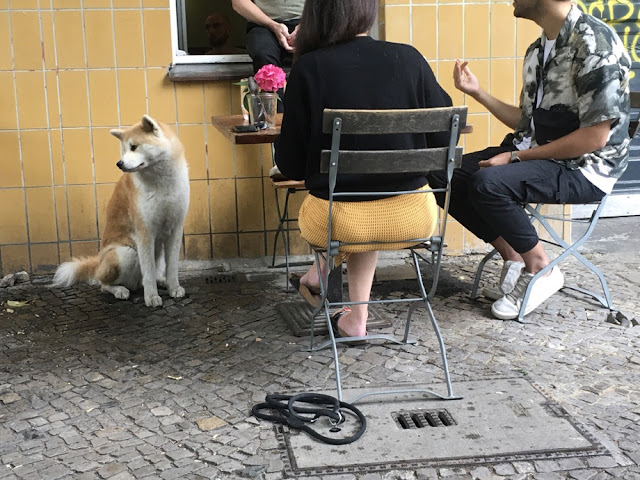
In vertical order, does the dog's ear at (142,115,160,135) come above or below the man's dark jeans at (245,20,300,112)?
below

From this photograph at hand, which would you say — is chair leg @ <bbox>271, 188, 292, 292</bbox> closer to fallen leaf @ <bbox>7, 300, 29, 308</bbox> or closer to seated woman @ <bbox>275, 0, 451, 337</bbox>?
seated woman @ <bbox>275, 0, 451, 337</bbox>

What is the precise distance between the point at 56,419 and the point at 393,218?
1678mm

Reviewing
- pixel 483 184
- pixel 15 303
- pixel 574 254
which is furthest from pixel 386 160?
pixel 15 303

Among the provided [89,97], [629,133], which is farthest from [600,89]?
[89,97]

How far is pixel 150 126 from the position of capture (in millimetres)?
4727


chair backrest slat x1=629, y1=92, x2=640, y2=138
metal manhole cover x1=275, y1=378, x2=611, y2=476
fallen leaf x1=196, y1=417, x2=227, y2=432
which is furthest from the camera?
chair backrest slat x1=629, y1=92, x2=640, y2=138

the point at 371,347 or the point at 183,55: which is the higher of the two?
the point at 183,55

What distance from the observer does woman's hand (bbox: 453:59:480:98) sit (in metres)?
4.79

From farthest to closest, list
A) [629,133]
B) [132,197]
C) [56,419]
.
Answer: [132,197] → [629,133] → [56,419]

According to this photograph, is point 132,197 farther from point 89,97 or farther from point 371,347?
point 371,347

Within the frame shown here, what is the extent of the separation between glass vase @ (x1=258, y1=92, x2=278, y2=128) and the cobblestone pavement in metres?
1.11

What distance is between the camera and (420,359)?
13.3ft

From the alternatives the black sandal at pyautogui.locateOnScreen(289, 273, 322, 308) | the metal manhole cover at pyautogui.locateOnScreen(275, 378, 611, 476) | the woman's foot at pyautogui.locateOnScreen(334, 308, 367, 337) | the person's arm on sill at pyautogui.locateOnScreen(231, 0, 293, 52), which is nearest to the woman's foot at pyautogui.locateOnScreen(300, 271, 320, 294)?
the black sandal at pyautogui.locateOnScreen(289, 273, 322, 308)

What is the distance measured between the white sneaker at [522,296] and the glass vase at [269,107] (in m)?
1.61
